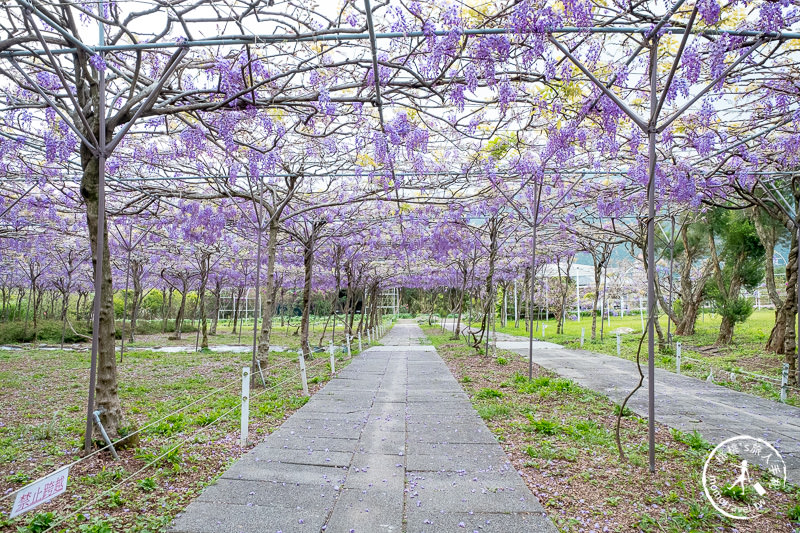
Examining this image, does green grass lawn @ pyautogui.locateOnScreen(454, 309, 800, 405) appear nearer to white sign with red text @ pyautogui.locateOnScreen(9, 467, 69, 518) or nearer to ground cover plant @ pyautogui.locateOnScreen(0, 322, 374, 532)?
ground cover plant @ pyautogui.locateOnScreen(0, 322, 374, 532)

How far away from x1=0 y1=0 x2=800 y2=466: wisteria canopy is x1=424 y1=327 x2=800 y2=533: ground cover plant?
152cm

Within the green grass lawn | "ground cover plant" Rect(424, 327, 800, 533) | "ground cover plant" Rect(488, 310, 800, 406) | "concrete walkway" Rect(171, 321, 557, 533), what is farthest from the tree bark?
the green grass lawn

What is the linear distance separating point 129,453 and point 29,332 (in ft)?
68.7

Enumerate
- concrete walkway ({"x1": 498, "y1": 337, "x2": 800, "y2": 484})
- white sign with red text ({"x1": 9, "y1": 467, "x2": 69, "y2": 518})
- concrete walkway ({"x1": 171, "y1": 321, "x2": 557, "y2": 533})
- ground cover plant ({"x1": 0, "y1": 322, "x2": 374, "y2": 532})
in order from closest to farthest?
white sign with red text ({"x1": 9, "y1": 467, "x2": 69, "y2": 518}) → concrete walkway ({"x1": 171, "y1": 321, "x2": 557, "y2": 533}) → ground cover plant ({"x1": 0, "y1": 322, "x2": 374, "y2": 532}) → concrete walkway ({"x1": 498, "y1": 337, "x2": 800, "y2": 484})

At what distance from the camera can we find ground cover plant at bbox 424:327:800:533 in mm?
2986

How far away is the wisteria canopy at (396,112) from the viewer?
373 centimetres

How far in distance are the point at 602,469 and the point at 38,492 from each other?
3895 mm

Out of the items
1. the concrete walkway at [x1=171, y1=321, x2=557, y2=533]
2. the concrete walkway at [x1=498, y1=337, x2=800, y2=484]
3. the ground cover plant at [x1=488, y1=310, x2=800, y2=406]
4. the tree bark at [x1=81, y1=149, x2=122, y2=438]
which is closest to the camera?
the concrete walkway at [x1=171, y1=321, x2=557, y2=533]

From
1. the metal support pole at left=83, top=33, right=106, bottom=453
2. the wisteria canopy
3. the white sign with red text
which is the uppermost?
the wisteria canopy

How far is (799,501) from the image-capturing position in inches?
129

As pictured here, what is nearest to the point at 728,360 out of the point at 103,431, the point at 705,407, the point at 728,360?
the point at 728,360

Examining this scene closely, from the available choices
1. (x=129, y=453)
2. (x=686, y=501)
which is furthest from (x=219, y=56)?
(x=686, y=501)

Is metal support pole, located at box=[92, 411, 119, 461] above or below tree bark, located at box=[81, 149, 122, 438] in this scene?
below

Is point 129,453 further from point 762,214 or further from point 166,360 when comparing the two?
point 762,214
